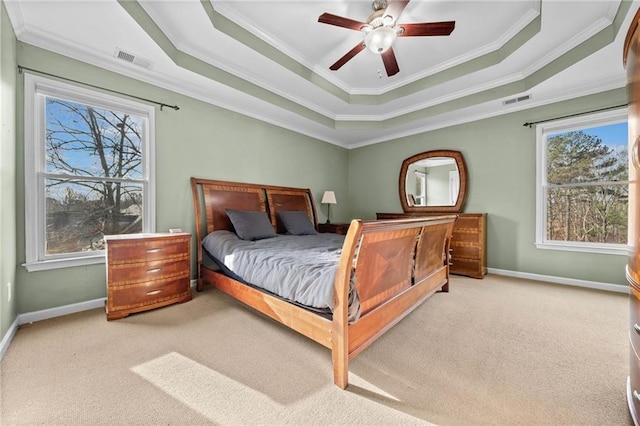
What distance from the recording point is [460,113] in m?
4.15

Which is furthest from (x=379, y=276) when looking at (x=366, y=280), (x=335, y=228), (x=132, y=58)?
(x=132, y=58)

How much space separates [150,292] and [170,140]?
6.23 feet

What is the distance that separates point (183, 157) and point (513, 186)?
16.1 feet

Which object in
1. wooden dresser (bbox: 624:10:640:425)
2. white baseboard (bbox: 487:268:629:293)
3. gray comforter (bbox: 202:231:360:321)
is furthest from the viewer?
white baseboard (bbox: 487:268:629:293)

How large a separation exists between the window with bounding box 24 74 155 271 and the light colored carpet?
78 cm

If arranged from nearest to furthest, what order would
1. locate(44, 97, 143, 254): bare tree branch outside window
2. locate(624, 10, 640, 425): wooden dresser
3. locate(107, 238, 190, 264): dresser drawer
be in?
locate(624, 10, 640, 425): wooden dresser < locate(107, 238, 190, 264): dresser drawer < locate(44, 97, 143, 254): bare tree branch outside window

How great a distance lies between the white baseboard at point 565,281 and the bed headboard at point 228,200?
352cm

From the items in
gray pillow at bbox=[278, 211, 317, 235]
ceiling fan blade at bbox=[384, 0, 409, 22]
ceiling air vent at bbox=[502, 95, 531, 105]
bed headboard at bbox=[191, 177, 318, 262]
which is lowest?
gray pillow at bbox=[278, 211, 317, 235]

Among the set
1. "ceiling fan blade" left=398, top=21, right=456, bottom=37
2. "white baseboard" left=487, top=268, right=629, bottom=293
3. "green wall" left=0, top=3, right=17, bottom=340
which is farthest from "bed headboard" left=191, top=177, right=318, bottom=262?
"white baseboard" left=487, top=268, right=629, bottom=293

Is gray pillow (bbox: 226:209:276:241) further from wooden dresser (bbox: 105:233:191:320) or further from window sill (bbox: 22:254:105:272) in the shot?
window sill (bbox: 22:254:105:272)

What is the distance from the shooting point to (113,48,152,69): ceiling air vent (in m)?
2.64

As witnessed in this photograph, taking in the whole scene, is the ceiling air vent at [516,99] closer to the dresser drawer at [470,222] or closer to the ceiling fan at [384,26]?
the dresser drawer at [470,222]

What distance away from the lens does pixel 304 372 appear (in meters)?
1.66

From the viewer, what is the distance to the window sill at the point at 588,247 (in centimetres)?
321
